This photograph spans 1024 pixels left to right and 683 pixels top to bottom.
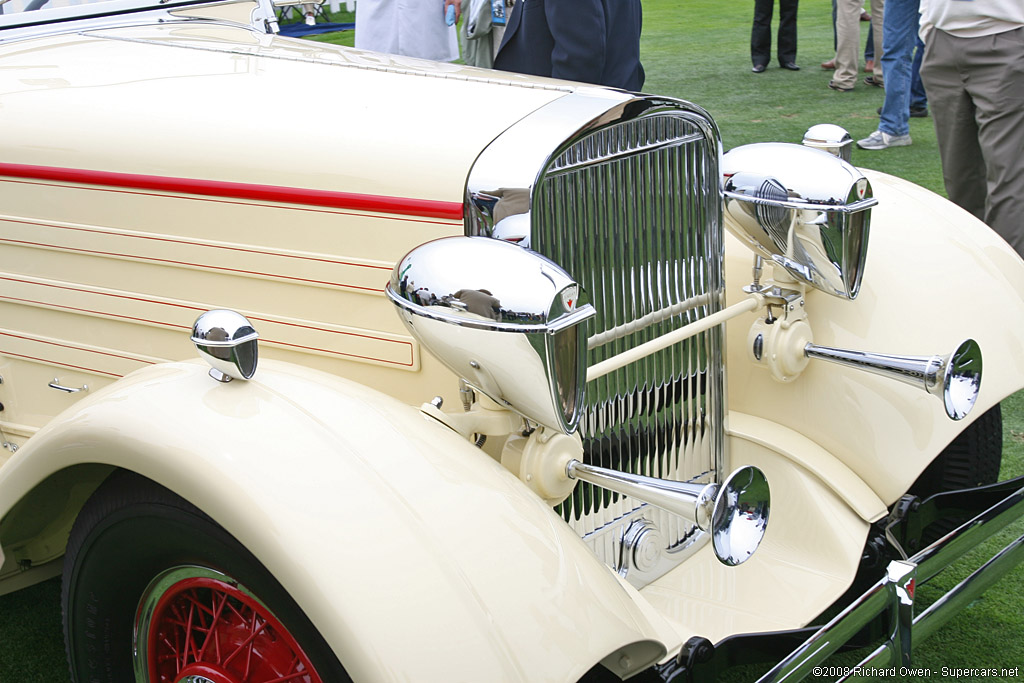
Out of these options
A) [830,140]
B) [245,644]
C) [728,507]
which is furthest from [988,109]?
[245,644]

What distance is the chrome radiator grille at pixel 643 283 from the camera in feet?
6.10

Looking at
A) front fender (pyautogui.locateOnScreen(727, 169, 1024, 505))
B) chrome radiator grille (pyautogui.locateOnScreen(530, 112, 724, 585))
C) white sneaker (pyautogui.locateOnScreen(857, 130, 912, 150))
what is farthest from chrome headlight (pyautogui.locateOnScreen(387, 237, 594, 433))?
white sneaker (pyautogui.locateOnScreen(857, 130, 912, 150))

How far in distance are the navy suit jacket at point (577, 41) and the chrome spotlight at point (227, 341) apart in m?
2.25

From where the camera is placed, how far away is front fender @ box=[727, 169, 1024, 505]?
7.33 feet

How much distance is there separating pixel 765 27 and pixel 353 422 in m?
8.75

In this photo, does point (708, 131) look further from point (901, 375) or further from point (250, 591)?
point (250, 591)

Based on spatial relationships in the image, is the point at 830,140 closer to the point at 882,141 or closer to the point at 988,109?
the point at 988,109

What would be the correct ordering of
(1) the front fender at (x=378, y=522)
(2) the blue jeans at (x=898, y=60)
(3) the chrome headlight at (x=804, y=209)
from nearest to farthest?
(1) the front fender at (x=378, y=522)
(3) the chrome headlight at (x=804, y=209)
(2) the blue jeans at (x=898, y=60)

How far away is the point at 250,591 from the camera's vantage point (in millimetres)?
1513

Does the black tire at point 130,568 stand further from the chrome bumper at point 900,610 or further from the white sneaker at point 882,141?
the white sneaker at point 882,141

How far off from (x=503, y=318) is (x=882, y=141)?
5.94 m

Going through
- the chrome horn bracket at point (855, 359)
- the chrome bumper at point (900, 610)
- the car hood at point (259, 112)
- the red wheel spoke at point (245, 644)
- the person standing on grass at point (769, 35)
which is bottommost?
the person standing on grass at point (769, 35)

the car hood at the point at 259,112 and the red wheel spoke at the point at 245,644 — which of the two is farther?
the car hood at the point at 259,112

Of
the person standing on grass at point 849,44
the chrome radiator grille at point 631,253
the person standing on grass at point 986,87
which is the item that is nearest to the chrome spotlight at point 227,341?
the chrome radiator grille at point 631,253
